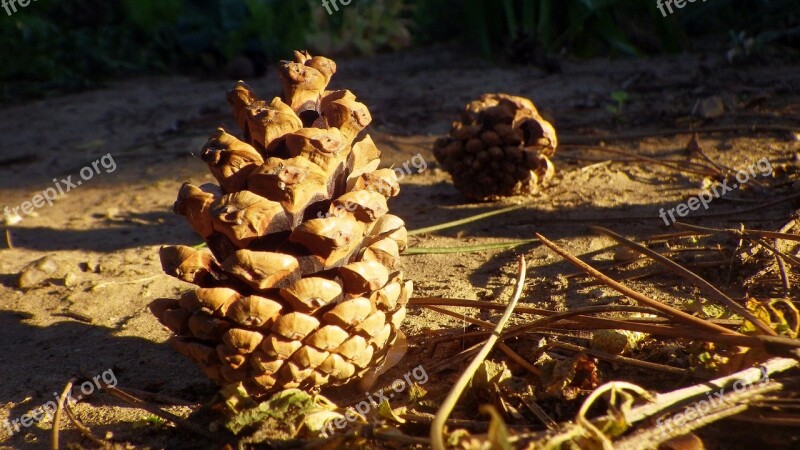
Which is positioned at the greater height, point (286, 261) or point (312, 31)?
point (286, 261)

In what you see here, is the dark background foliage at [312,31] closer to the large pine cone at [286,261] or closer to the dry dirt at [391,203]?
the dry dirt at [391,203]

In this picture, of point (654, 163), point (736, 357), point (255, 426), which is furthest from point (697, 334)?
point (654, 163)

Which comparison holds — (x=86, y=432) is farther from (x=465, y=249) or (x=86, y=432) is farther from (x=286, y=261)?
(x=465, y=249)

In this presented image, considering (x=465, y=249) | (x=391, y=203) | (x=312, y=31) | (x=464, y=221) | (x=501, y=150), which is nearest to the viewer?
(x=465, y=249)

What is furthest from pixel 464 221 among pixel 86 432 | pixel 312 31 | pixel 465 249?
pixel 312 31

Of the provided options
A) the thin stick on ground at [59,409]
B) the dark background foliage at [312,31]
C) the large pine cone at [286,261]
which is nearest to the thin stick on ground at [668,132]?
the dark background foliage at [312,31]

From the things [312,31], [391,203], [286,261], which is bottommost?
[391,203]

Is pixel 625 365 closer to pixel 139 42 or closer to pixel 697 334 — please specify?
pixel 697 334
